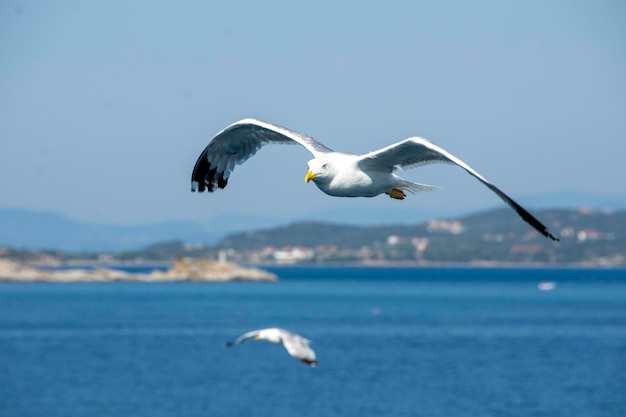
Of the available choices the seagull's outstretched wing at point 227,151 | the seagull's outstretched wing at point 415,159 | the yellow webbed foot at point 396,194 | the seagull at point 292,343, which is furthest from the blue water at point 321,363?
the seagull's outstretched wing at point 415,159

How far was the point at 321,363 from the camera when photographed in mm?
82250

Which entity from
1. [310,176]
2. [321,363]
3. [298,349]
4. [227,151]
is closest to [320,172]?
[310,176]

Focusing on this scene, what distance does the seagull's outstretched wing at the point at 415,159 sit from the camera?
11055 millimetres

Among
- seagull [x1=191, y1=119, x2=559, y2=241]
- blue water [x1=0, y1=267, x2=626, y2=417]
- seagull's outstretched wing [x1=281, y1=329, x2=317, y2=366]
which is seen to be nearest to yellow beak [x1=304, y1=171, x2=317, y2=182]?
seagull [x1=191, y1=119, x2=559, y2=241]

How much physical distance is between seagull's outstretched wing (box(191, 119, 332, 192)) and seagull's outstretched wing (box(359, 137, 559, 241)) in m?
Result: 2.14

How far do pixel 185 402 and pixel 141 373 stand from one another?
15850mm

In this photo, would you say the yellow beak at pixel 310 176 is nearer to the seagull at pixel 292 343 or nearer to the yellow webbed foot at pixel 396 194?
the yellow webbed foot at pixel 396 194

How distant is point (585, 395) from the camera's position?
2660 inches

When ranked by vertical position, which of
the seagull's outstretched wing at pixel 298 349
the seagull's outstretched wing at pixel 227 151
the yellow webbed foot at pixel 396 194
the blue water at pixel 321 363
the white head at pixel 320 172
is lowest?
the blue water at pixel 321 363

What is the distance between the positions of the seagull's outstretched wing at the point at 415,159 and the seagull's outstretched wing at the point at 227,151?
7.03ft

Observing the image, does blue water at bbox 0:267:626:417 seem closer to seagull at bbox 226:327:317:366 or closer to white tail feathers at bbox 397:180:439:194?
seagull at bbox 226:327:317:366

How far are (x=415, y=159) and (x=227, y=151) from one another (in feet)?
11.5

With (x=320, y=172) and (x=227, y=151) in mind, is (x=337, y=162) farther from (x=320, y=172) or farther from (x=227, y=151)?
(x=227, y=151)

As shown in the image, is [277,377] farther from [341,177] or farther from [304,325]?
[341,177]
